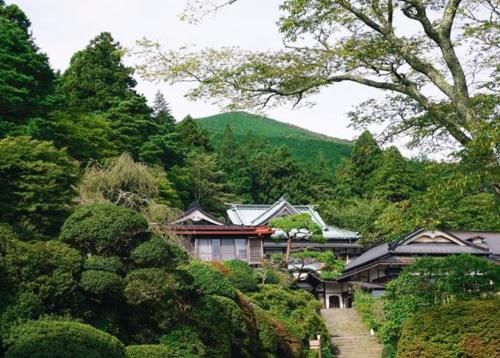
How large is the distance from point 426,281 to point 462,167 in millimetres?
7184

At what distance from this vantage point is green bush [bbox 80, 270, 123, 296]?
352 inches

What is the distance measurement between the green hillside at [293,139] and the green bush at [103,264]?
62414mm

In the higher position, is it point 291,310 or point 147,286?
point 147,286

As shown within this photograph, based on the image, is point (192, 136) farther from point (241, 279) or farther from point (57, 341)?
point (57, 341)

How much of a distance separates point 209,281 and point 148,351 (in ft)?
12.8

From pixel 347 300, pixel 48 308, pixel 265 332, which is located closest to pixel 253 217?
pixel 347 300

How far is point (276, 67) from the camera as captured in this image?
8.05 m

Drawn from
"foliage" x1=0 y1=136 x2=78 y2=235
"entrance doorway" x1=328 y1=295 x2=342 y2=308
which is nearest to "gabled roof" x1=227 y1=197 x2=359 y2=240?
"entrance doorway" x1=328 y1=295 x2=342 y2=308

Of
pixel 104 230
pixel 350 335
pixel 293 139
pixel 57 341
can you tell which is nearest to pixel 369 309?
pixel 350 335

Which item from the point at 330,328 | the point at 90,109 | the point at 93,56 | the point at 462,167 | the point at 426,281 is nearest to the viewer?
the point at 462,167

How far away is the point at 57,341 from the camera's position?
7090 millimetres

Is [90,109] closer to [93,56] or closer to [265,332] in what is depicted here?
[93,56]

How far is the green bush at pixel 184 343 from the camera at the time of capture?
1008 cm

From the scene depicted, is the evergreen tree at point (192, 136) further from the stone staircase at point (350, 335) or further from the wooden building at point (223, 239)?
the stone staircase at point (350, 335)
